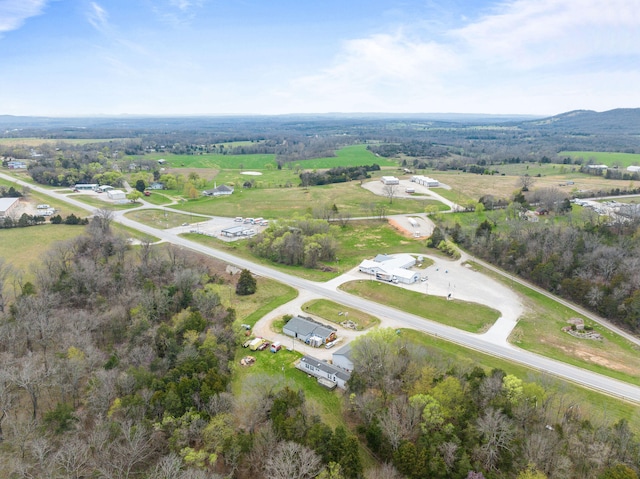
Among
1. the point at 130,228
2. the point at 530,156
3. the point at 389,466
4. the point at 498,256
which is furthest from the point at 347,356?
the point at 530,156

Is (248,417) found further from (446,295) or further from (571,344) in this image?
(571,344)

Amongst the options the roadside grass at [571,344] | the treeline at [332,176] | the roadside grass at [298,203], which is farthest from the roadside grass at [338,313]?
the treeline at [332,176]

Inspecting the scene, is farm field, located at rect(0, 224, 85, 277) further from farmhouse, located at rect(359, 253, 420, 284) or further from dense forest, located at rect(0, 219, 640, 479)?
farmhouse, located at rect(359, 253, 420, 284)

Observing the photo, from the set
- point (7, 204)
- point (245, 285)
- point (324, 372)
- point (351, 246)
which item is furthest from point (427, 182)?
point (7, 204)

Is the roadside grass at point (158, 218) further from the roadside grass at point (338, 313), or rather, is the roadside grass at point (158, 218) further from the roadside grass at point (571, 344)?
the roadside grass at point (571, 344)

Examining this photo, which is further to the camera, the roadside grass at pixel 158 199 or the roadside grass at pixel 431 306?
the roadside grass at pixel 158 199

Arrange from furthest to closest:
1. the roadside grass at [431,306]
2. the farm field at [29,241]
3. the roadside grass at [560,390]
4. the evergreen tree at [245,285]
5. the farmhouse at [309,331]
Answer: the farm field at [29,241] < the evergreen tree at [245,285] < the roadside grass at [431,306] < the farmhouse at [309,331] < the roadside grass at [560,390]
